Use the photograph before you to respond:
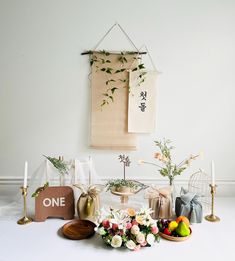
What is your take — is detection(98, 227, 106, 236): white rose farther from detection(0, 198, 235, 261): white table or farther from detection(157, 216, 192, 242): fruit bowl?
detection(157, 216, 192, 242): fruit bowl

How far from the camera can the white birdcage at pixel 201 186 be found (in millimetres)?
1720

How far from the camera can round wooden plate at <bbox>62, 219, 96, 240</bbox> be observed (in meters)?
1.32

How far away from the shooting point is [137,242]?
4.02 feet

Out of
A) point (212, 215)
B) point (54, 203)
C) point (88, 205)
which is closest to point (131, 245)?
point (88, 205)

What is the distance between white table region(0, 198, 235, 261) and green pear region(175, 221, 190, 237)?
4 centimetres

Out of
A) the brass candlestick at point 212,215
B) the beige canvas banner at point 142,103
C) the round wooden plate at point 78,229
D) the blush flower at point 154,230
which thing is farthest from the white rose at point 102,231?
the beige canvas banner at point 142,103

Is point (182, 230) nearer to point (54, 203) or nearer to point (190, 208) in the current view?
point (190, 208)

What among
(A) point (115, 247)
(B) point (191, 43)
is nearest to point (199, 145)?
(B) point (191, 43)

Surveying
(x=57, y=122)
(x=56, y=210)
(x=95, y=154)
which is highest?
(x=57, y=122)

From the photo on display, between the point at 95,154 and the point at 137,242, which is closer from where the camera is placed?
the point at 137,242

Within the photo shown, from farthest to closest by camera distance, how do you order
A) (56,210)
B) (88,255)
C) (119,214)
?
(56,210)
(119,214)
(88,255)

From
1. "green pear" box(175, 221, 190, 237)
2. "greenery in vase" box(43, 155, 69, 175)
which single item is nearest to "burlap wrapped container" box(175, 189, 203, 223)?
"green pear" box(175, 221, 190, 237)

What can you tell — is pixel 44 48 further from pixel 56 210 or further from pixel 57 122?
pixel 56 210

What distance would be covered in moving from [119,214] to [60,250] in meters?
0.32
